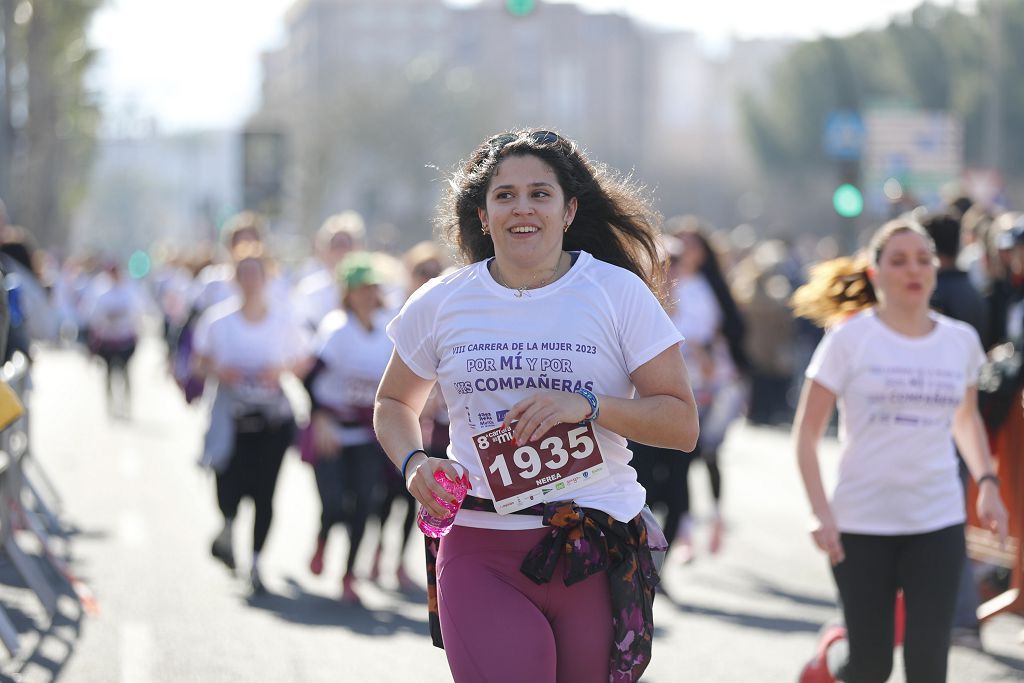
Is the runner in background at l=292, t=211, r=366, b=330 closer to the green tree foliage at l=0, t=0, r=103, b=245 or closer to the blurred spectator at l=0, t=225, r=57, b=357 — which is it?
the blurred spectator at l=0, t=225, r=57, b=357

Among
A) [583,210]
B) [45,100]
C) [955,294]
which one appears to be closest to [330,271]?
[955,294]

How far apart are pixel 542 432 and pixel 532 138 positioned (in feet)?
2.74

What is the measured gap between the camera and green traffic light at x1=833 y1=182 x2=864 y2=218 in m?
16.8

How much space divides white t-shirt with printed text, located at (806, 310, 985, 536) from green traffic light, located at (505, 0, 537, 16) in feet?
33.7

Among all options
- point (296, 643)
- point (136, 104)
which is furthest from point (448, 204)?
point (136, 104)

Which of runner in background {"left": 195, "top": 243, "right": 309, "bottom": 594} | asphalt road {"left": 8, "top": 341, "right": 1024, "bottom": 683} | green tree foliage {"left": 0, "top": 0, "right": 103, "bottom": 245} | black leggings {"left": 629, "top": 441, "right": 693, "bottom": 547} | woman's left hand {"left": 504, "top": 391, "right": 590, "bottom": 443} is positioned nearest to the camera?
woman's left hand {"left": 504, "top": 391, "right": 590, "bottom": 443}

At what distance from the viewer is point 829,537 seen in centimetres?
571

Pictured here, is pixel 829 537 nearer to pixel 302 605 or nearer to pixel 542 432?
pixel 542 432

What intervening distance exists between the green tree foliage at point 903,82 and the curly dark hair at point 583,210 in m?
41.8

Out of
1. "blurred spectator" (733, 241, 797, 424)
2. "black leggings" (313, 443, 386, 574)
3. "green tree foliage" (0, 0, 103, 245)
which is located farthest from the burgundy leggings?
"green tree foliage" (0, 0, 103, 245)

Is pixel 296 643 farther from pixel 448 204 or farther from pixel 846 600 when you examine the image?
pixel 448 204

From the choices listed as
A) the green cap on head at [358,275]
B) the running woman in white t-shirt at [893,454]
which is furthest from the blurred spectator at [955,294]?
the green cap on head at [358,275]

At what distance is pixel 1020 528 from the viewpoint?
8117 millimetres

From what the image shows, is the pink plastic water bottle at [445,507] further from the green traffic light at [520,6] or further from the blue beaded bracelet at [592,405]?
the green traffic light at [520,6]
